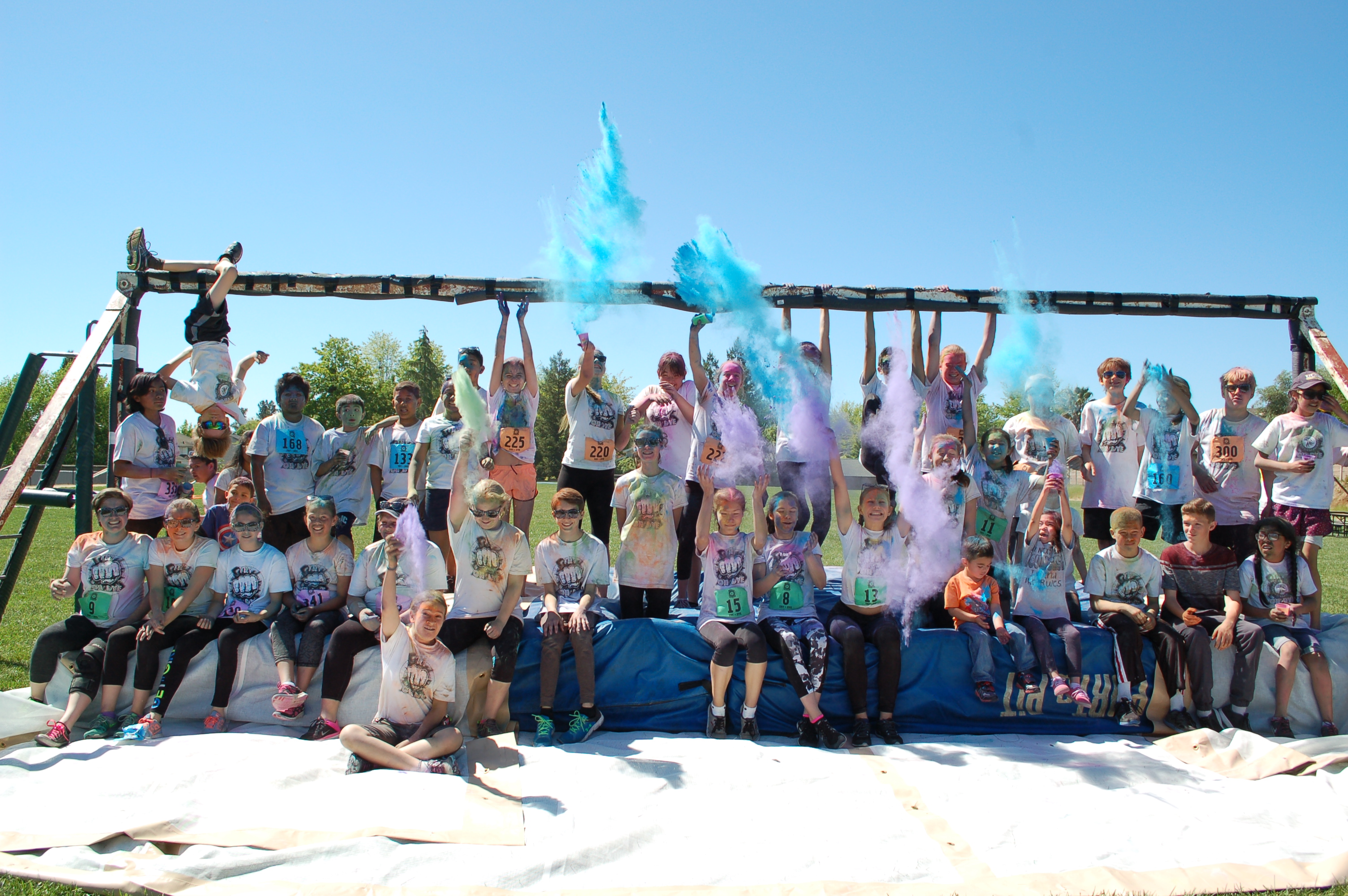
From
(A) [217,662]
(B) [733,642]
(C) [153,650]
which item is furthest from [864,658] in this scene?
(C) [153,650]

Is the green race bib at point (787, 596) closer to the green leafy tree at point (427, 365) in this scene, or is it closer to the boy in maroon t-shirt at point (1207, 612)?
the boy in maroon t-shirt at point (1207, 612)

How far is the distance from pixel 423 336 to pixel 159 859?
36487 millimetres

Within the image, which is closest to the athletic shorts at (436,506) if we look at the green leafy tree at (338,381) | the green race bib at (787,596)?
the green race bib at (787,596)

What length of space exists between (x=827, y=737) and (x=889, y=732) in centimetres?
39

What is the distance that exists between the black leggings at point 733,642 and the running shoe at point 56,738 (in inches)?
133

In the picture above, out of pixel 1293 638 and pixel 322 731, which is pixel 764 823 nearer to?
pixel 322 731

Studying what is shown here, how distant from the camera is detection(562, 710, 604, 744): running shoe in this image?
451 cm

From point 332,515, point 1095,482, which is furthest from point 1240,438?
point 332,515

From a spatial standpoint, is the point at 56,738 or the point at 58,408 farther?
the point at 58,408

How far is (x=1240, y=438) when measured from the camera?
19.5ft

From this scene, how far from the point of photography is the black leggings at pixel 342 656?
4.52 metres

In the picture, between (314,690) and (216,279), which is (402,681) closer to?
(314,690)

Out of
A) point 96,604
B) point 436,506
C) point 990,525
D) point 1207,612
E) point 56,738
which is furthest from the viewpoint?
point 436,506

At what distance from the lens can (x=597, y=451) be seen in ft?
19.0
